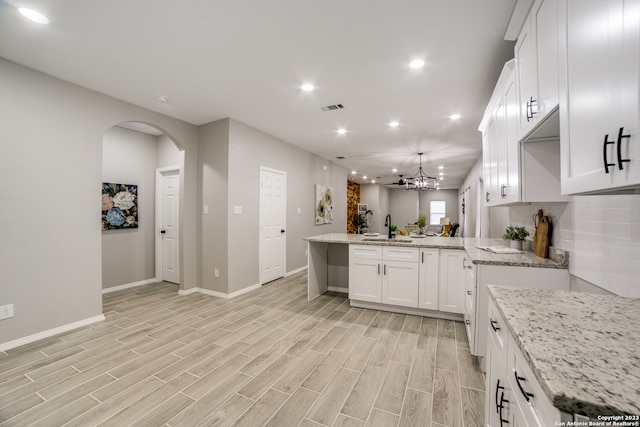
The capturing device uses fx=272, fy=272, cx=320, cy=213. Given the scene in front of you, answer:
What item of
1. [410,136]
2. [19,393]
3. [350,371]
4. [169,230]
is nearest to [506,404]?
[350,371]

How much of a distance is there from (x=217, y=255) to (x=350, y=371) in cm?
279

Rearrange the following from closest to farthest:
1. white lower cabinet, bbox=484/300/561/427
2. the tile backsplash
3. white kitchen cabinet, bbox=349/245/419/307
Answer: white lower cabinet, bbox=484/300/561/427 < the tile backsplash < white kitchen cabinet, bbox=349/245/419/307

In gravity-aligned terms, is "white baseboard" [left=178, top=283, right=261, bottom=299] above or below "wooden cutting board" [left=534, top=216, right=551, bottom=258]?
below

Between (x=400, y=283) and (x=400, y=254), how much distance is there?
0.36 metres

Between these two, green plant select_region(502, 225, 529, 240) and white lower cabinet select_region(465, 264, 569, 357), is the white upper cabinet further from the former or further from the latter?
green plant select_region(502, 225, 529, 240)

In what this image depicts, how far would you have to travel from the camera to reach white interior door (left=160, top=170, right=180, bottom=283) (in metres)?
4.95

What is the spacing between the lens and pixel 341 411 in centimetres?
177

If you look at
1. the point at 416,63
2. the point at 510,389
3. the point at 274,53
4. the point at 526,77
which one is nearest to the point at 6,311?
the point at 274,53

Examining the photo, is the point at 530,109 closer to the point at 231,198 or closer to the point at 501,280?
the point at 501,280

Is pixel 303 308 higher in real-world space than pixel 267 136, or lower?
lower

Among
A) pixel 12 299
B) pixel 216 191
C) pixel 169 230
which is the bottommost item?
pixel 12 299

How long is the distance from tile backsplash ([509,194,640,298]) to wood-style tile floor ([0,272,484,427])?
1.10 m

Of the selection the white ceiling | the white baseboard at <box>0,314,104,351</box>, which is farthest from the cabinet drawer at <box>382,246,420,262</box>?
the white baseboard at <box>0,314,104,351</box>

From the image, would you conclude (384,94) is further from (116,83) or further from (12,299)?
(12,299)
